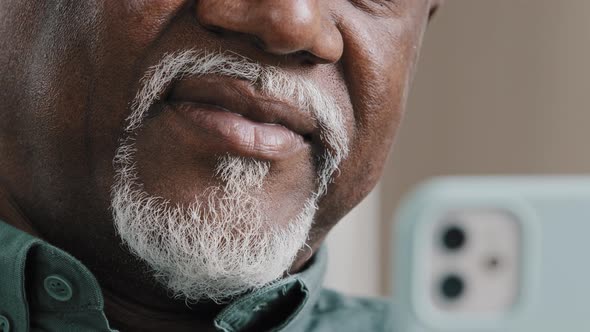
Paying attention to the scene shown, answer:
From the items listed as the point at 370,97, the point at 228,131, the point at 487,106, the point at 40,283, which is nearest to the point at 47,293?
the point at 40,283

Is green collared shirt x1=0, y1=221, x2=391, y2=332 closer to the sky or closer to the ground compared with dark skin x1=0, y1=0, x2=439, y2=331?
closer to the ground

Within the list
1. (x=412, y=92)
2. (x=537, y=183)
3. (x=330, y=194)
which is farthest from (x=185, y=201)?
(x=412, y=92)

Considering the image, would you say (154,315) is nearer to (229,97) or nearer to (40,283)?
(40,283)

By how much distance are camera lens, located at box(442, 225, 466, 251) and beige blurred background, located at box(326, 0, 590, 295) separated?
1.02m

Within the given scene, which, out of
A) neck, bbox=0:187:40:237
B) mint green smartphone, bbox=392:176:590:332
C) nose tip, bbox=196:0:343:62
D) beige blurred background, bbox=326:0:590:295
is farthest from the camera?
beige blurred background, bbox=326:0:590:295

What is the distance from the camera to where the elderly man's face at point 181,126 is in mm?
722

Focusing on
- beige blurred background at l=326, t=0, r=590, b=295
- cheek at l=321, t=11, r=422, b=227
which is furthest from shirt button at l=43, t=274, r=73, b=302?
beige blurred background at l=326, t=0, r=590, b=295

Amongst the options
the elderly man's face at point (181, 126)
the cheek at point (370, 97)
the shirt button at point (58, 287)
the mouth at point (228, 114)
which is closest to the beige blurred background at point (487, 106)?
the cheek at point (370, 97)

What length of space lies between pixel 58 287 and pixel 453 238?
0.37 meters

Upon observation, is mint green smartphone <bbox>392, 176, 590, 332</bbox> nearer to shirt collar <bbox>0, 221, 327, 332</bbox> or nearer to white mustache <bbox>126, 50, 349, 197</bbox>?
white mustache <bbox>126, 50, 349, 197</bbox>

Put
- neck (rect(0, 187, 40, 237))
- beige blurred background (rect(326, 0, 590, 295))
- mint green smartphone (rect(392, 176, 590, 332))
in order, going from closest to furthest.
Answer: mint green smartphone (rect(392, 176, 590, 332)), neck (rect(0, 187, 40, 237)), beige blurred background (rect(326, 0, 590, 295))

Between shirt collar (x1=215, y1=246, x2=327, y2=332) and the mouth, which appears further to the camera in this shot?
shirt collar (x1=215, y1=246, x2=327, y2=332)

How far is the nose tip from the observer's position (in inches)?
27.6

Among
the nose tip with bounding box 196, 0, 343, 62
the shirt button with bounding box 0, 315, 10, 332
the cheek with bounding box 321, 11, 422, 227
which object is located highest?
the nose tip with bounding box 196, 0, 343, 62
